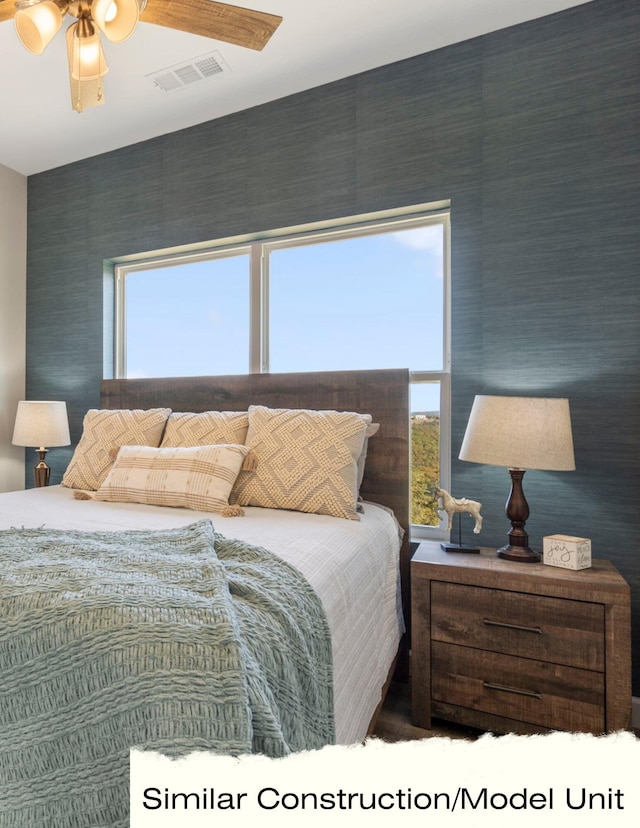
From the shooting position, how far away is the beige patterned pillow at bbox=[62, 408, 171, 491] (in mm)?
2428

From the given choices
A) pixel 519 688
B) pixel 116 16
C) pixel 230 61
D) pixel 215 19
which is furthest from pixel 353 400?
pixel 230 61

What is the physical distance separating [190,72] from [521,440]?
2391 millimetres

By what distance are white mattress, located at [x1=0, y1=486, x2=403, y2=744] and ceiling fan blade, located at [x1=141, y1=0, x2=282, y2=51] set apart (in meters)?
1.65

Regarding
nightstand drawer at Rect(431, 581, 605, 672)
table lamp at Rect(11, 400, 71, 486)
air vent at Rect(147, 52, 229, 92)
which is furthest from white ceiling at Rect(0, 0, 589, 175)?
nightstand drawer at Rect(431, 581, 605, 672)

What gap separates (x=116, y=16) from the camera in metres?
1.50

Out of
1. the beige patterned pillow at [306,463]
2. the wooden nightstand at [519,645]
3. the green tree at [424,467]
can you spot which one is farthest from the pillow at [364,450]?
the wooden nightstand at [519,645]

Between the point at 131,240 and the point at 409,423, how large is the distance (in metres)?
2.19

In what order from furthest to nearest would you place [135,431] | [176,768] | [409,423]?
[135,431] < [409,423] < [176,768]

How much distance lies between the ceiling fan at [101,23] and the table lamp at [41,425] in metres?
1.87

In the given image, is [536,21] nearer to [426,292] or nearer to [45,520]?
[426,292]

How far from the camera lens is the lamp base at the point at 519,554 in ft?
5.82

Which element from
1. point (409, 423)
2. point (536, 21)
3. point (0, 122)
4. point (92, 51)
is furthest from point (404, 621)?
point (0, 122)

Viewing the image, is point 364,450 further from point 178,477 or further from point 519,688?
point 519,688

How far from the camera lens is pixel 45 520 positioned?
5.62 ft
